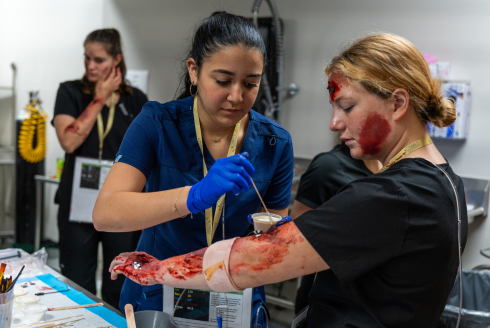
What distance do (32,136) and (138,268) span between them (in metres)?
2.95

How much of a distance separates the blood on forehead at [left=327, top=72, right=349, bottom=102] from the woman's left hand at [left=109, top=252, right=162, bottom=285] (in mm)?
622

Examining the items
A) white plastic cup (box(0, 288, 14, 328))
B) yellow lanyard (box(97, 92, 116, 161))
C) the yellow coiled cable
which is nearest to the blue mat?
Answer: white plastic cup (box(0, 288, 14, 328))

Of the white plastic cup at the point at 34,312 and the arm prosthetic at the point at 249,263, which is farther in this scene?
the white plastic cup at the point at 34,312

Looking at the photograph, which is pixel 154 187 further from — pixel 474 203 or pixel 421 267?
pixel 474 203

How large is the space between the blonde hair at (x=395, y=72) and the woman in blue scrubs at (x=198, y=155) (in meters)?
0.37

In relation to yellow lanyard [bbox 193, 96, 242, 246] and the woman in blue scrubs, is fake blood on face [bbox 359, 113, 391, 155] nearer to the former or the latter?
the woman in blue scrubs

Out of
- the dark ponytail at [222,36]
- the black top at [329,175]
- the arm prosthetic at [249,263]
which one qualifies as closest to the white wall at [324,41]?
the dark ponytail at [222,36]

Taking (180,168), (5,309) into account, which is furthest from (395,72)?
(5,309)

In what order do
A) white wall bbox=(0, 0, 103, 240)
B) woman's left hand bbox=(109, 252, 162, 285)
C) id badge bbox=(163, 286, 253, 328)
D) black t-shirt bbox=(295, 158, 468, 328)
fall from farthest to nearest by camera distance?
1. white wall bbox=(0, 0, 103, 240)
2. id badge bbox=(163, 286, 253, 328)
3. woman's left hand bbox=(109, 252, 162, 285)
4. black t-shirt bbox=(295, 158, 468, 328)

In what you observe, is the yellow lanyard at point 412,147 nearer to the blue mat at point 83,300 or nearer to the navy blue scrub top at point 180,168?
the navy blue scrub top at point 180,168

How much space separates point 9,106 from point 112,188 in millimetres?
3619

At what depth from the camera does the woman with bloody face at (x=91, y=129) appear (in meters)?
2.27

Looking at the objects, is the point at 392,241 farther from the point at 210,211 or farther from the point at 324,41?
the point at 324,41

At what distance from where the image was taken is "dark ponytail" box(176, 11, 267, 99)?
1257 mm
